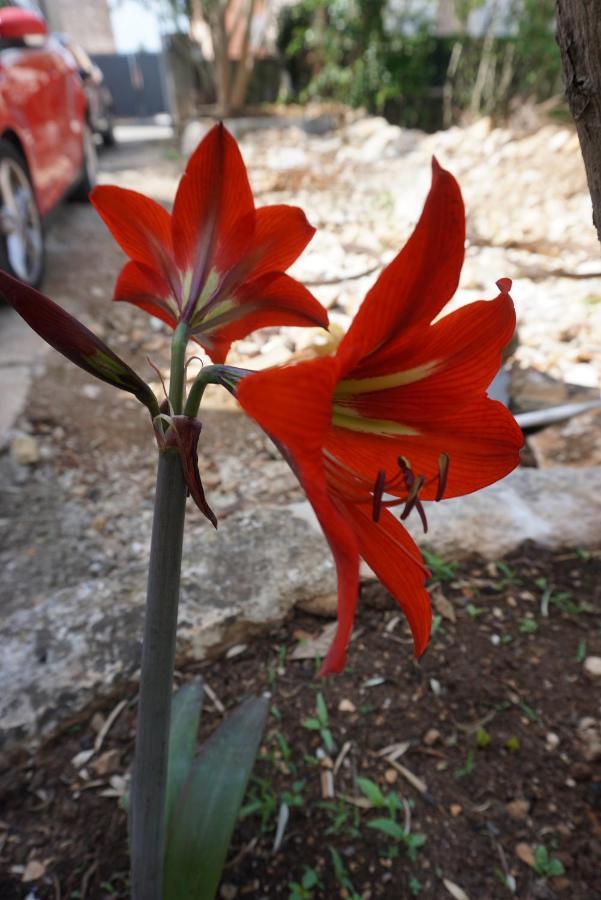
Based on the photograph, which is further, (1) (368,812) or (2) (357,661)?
(2) (357,661)

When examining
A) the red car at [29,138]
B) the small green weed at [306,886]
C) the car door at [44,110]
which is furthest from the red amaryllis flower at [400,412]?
the car door at [44,110]

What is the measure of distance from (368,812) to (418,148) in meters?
7.10

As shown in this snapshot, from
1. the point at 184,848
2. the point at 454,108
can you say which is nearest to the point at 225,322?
the point at 184,848

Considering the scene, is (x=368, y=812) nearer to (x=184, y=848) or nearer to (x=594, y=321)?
(x=184, y=848)

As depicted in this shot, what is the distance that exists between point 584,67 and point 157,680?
0.84 m

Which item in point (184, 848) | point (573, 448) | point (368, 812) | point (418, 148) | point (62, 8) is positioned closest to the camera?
point (184, 848)

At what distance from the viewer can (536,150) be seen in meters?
5.78

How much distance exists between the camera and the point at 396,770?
1.32 meters

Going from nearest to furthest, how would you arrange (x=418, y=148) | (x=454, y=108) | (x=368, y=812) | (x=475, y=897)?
(x=475, y=897) → (x=368, y=812) → (x=418, y=148) → (x=454, y=108)

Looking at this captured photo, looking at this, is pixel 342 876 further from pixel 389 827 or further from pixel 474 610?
pixel 474 610

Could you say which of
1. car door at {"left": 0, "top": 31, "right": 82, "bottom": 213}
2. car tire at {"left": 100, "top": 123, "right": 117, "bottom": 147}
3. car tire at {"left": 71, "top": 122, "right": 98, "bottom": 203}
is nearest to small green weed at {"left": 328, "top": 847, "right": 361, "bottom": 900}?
car door at {"left": 0, "top": 31, "right": 82, "bottom": 213}

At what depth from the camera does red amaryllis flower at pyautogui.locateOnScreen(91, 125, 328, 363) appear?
0.64 meters

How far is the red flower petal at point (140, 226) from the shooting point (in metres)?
0.66

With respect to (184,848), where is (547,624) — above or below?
below
